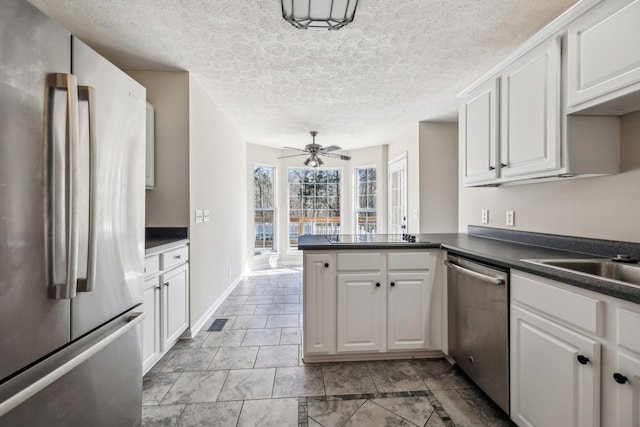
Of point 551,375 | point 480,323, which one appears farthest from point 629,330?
point 480,323

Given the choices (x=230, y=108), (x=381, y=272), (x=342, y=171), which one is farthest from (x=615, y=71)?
(x=342, y=171)

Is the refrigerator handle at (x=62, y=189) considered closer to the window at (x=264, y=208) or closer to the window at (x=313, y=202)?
the window at (x=264, y=208)

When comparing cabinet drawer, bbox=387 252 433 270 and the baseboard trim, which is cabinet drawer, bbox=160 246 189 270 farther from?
cabinet drawer, bbox=387 252 433 270

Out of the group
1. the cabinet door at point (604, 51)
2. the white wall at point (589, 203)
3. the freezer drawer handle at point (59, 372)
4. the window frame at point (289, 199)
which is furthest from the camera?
the window frame at point (289, 199)

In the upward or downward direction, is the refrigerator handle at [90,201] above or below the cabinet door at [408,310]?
above

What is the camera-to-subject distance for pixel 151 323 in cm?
204

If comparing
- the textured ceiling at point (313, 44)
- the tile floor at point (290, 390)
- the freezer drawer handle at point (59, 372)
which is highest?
the textured ceiling at point (313, 44)

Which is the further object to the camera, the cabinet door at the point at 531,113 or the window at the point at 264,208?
the window at the point at 264,208

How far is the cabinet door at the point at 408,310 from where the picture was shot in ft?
7.30

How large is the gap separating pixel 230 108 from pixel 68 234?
121 inches

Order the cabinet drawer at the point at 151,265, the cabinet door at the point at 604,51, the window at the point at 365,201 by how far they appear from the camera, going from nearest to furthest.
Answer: the cabinet door at the point at 604,51 < the cabinet drawer at the point at 151,265 < the window at the point at 365,201

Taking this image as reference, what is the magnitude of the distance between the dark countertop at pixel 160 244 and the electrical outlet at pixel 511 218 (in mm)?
2842

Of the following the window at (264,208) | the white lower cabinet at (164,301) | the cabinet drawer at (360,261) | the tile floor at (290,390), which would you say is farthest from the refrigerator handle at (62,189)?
the window at (264,208)

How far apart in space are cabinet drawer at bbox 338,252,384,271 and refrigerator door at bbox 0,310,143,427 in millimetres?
1339
